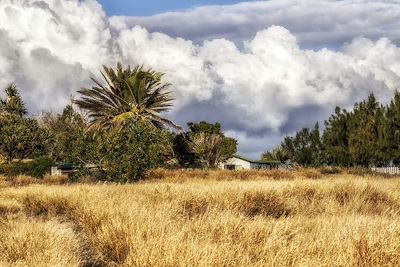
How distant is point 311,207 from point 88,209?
230 inches

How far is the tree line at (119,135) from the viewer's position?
30.0 m

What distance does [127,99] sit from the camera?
50812 mm

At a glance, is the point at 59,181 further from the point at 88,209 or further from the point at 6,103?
the point at 6,103

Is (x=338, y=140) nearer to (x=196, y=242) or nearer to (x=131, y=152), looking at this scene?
(x=131, y=152)

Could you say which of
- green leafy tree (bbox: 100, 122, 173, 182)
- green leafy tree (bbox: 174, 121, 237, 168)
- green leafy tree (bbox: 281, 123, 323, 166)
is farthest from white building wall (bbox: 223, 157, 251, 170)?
green leafy tree (bbox: 100, 122, 173, 182)

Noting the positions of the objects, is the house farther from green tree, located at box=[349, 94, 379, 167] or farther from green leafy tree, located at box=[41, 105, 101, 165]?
green tree, located at box=[349, 94, 379, 167]

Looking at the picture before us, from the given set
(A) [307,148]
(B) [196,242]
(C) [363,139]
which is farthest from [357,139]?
(B) [196,242]

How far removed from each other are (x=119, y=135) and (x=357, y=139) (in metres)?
22.1

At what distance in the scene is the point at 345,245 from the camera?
6945mm

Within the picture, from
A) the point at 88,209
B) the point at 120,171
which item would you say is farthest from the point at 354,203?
the point at 120,171

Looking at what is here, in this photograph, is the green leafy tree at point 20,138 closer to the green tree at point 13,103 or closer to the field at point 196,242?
the green tree at point 13,103

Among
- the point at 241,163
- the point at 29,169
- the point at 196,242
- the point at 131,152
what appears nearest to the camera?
the point at 196,242

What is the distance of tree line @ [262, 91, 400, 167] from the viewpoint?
4166cm

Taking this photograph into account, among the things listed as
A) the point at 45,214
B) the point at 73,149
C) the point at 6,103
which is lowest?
the point at 45,214
